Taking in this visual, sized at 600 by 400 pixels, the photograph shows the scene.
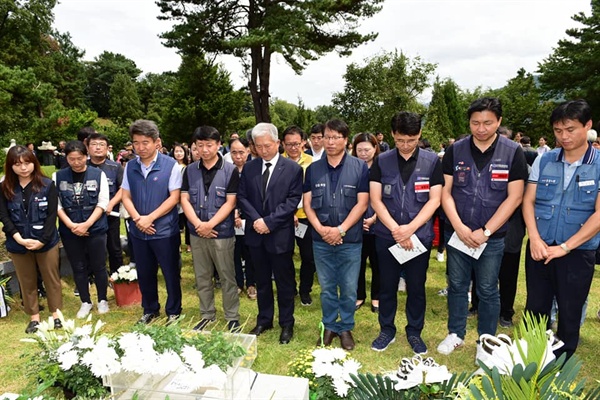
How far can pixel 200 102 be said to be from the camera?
26.2 meters

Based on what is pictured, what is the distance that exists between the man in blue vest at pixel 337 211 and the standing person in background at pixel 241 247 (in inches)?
54.9

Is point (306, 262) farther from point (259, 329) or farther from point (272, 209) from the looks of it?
point (272, 209)

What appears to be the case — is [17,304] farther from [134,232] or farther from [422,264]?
Answer: [422,264]

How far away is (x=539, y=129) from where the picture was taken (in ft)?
88.4

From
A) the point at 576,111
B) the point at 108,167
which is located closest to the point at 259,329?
the point at 108,167

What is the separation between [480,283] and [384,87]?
20459 mm

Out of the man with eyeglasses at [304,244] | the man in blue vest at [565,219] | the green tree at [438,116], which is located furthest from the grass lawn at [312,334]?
the green tree at [438,116]

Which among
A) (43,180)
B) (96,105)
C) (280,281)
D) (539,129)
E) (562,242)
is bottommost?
(280,281)

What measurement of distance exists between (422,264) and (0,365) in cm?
370

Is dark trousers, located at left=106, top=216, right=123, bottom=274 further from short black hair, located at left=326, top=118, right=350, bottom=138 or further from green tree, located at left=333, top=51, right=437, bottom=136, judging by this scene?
green tree, located at left=333, top=51, right=437, bottom=136

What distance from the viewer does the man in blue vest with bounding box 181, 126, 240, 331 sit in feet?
12.4

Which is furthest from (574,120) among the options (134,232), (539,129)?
(539,129)

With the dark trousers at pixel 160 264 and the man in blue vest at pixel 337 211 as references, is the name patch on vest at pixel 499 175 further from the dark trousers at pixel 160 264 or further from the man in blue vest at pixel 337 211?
the dark trousers at pixel 160 264

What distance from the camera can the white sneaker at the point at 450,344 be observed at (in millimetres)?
3559
